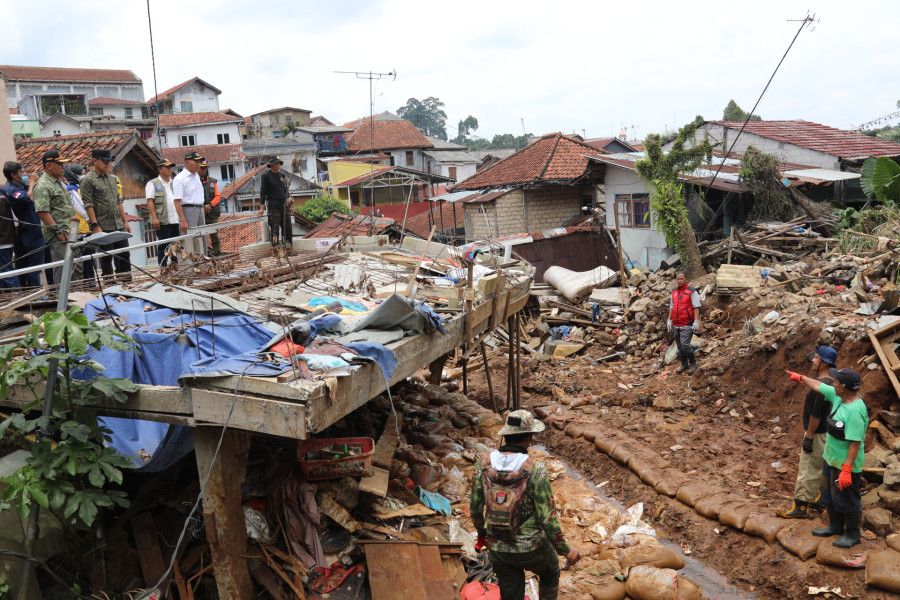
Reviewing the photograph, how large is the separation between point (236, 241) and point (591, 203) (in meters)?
13.2

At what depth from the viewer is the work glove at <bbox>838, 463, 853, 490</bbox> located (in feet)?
19.0

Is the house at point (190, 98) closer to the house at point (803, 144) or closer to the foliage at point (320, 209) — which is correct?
the foliage at point (320, 209)

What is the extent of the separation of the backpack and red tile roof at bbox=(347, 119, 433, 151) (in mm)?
45116

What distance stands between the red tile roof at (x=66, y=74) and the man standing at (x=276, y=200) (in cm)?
5517

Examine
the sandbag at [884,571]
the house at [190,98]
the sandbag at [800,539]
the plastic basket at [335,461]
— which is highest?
the house at [190,98]

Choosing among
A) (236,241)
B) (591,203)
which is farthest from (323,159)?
(591,203)

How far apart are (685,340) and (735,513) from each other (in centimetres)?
548

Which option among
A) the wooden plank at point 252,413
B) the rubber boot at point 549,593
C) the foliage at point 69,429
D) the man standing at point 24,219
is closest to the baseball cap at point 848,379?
the rubber boot at point 549,593

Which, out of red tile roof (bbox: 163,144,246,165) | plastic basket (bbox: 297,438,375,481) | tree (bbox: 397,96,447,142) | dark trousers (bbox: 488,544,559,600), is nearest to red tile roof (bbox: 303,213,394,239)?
plastic basket (bbox: 297,438,375,481)

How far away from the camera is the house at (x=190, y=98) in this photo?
193 feet

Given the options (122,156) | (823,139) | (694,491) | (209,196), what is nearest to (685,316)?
(694,491)

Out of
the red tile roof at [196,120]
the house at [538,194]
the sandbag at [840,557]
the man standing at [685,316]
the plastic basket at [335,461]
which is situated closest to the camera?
the sandbag at [840,557]

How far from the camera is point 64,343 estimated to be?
4.76 meters

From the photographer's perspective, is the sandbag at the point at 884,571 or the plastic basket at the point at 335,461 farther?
the plastic basket at the point at 335,461
